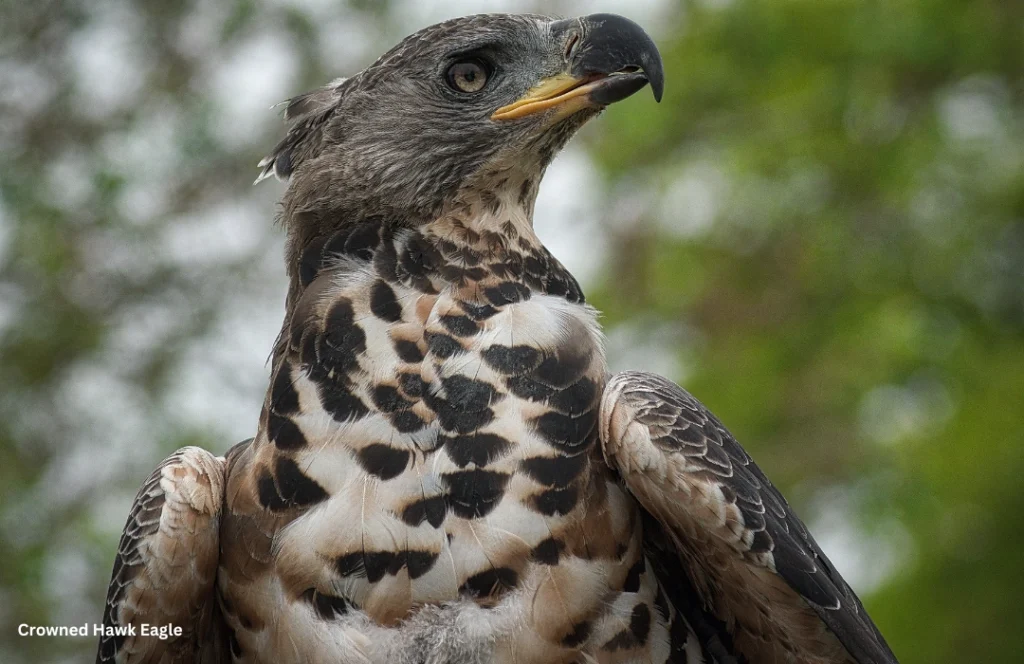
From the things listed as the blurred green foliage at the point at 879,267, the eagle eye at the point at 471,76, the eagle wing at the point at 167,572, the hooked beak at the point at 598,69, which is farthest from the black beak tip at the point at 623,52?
the blurred green foliage at the point at 879,267

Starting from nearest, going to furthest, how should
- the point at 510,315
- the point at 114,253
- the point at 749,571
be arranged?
the point at 749,571, the point at 510,315, the point at 114,253

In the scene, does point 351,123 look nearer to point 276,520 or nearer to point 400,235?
point 400,235

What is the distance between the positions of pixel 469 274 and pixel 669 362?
22.5 feet

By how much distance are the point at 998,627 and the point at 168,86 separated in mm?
7914

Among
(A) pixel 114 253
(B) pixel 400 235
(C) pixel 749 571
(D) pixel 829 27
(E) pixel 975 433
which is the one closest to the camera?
(C) pixel 749 571

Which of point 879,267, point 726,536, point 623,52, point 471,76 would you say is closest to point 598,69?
point 623,52

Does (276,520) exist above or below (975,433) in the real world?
above

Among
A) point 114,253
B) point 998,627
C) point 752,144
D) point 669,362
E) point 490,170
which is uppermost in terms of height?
point 490,170

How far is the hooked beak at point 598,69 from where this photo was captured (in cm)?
380

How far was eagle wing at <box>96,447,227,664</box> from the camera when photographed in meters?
3.49

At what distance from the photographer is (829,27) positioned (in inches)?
337

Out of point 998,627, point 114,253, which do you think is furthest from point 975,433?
point 114,253

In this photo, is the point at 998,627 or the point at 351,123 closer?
the point at 351,123

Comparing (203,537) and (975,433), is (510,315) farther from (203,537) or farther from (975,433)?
(975,433)
